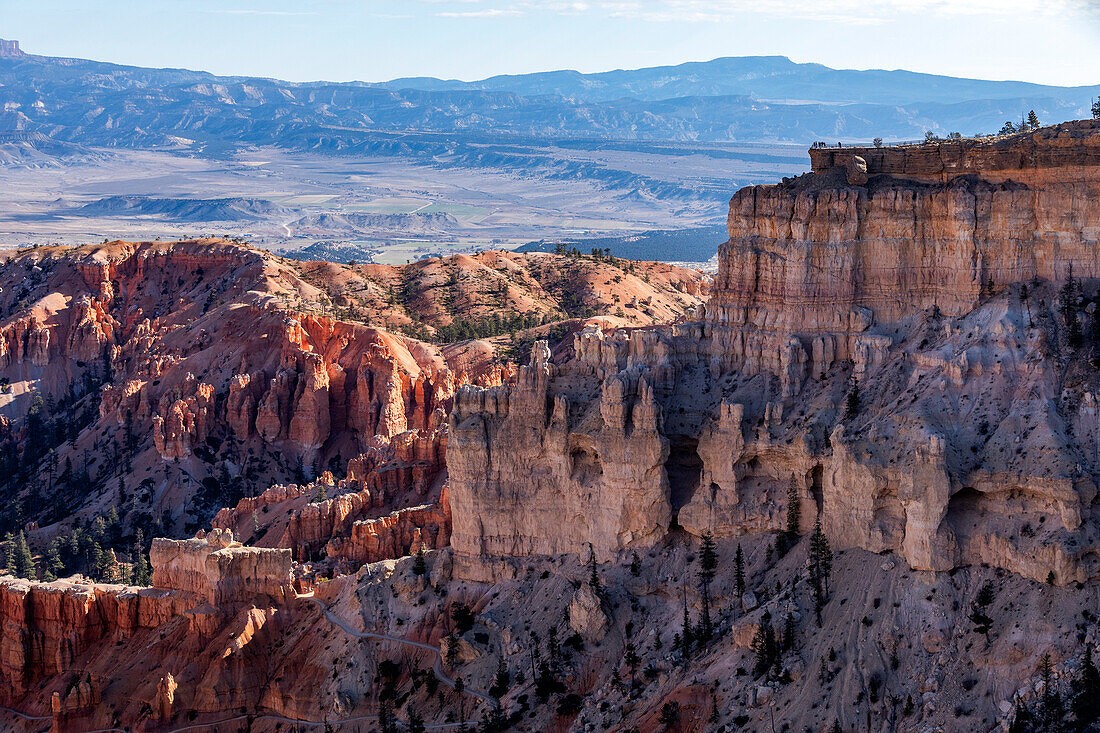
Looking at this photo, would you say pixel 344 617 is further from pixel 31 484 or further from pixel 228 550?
pixel 31 484

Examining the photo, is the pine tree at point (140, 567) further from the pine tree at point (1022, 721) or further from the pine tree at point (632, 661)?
the pine tree at point (1022, 721)

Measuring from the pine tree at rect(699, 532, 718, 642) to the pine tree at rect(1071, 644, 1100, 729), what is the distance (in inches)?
707

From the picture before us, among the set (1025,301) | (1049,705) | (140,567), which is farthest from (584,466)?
(140,567)

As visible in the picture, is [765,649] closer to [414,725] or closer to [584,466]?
[584,466]

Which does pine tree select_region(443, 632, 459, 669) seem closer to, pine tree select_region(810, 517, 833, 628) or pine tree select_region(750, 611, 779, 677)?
pine tree select_region(750, 611, 779, 677)

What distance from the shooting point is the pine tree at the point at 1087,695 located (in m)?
49.9

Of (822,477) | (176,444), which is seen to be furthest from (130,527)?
(822,477)

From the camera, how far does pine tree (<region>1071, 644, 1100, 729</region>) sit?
4994 centimetres

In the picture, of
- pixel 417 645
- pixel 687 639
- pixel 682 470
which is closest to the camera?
pixel 687 639

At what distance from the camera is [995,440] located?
59.5 m

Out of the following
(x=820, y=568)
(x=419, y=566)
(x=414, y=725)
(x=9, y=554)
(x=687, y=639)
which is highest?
(x=820, y=568)

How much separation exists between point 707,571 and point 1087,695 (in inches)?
794

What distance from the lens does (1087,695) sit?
5066cm

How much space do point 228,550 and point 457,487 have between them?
50.3 ft
